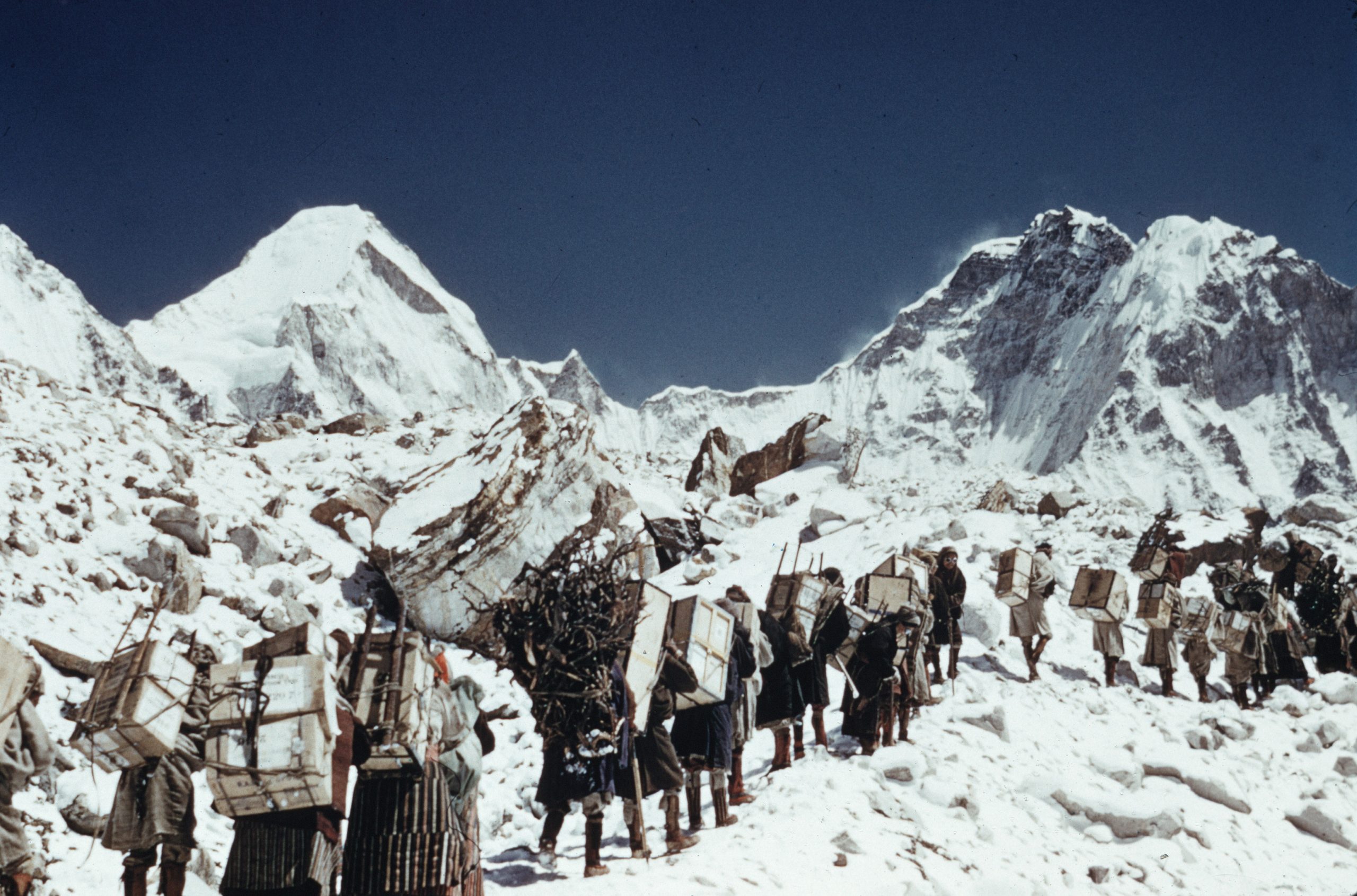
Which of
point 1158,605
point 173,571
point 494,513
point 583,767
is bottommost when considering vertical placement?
point 583,767

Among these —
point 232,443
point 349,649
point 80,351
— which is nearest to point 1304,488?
point 232,443

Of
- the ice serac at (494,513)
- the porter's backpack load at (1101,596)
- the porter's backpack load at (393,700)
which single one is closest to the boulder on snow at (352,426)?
the ice serac at (494,513)

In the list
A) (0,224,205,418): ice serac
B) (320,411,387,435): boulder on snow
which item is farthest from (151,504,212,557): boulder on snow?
(0,224,205,418): ice serac

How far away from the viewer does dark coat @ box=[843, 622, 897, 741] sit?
7.82 m

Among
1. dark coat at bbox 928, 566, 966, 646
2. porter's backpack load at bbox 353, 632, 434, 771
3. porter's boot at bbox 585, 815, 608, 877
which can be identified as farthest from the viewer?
dark coat at bbox 928, 566, 966, 646

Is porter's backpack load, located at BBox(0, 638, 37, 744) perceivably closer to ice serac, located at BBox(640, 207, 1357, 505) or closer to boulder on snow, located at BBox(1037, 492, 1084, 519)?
boulder on snow, located at BBox(1037, 492, 1084, 519)

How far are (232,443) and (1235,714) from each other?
809 inches

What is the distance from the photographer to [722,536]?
1875cm

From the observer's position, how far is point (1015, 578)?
11141mm

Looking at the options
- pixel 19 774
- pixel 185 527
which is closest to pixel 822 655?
pixel 19 774

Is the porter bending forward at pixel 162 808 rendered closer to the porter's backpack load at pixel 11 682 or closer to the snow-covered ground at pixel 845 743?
the snow-covered ground at pixel 845 743

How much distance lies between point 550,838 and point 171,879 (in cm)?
220

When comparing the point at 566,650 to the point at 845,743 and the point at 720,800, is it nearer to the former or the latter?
the point at 720,800

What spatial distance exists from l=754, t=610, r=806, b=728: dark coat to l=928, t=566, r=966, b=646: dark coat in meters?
3.05
